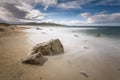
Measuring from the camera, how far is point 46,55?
20.7 ft

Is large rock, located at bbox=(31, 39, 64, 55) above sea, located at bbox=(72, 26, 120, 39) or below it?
above

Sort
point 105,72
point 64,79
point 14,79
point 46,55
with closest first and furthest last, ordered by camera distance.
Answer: point 14,79 < point 64,79 < point 105,72 < point 46,55

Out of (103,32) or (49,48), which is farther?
(103,32)

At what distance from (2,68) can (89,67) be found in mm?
3834

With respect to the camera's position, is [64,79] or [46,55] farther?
[46,55]

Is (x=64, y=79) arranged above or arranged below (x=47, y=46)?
below

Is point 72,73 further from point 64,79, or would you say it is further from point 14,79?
point 14,79

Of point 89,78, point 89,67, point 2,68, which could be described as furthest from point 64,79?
point 2,68

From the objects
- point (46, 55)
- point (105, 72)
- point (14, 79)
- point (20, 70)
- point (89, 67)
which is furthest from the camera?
point (46, 55)

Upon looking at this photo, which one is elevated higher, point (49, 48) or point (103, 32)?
point (49, 48)

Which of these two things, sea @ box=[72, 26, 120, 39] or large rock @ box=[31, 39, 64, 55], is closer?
large rock @ box=[31, 39, 64, 55]

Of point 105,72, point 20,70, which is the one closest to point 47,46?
point 20,70

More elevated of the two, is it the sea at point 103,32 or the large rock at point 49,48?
the large rock at point 49,48

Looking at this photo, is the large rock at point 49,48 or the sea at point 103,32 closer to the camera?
the large rock at point 49,48
